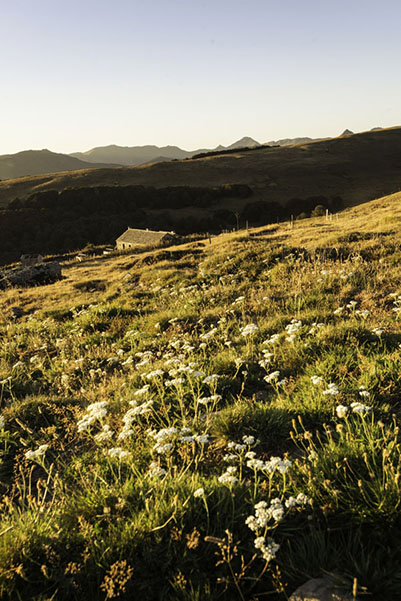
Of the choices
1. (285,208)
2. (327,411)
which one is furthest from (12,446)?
(285,208)

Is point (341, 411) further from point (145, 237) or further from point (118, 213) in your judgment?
point (118, 213)

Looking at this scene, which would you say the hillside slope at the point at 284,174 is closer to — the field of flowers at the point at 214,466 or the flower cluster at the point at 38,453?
the field of flowers at the point at 214,466

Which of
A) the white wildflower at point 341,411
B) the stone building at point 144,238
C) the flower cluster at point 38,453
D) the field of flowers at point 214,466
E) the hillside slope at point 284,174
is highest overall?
the hillside slope at point 284,174

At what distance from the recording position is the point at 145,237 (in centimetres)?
5475

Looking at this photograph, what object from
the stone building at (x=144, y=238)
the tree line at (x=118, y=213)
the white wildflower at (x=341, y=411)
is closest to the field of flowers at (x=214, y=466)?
the white wildflower at (x=341, y=411)

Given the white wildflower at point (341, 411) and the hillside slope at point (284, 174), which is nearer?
the white wildflower at point (341, 411)

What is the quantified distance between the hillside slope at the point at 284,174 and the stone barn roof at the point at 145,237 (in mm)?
37983

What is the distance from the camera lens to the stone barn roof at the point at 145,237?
50.1 metres

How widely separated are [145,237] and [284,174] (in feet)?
208

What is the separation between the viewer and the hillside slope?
8844 cm

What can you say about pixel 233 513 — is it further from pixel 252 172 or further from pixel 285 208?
pixel 252 172

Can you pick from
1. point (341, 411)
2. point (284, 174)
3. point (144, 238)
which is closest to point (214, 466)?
point (341, 411)

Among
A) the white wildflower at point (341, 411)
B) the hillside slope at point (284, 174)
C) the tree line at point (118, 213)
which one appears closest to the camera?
the white wildflower at point (341, 411)

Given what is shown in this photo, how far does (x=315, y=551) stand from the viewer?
2.43 m
